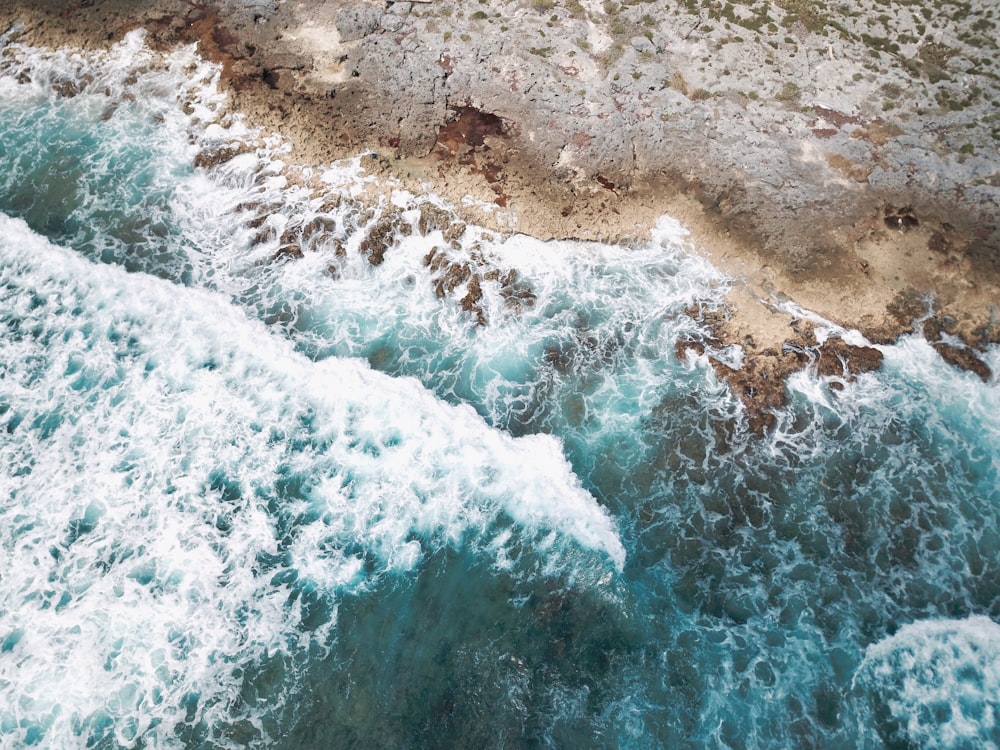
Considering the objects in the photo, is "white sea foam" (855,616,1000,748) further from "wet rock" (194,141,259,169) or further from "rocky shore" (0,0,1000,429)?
"wet rock" (194,141,259,169)

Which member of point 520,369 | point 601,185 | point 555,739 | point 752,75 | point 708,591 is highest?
point 752,75

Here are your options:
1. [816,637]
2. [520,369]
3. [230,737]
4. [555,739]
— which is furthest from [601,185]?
[230,737]

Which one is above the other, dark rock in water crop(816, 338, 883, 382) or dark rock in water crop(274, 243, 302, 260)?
dark rock in water crop(816, 338, 883, 382)

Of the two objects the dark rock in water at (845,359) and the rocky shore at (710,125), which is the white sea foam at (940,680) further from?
the dark rock in water at (845,359)

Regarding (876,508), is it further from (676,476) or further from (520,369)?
(520,369)

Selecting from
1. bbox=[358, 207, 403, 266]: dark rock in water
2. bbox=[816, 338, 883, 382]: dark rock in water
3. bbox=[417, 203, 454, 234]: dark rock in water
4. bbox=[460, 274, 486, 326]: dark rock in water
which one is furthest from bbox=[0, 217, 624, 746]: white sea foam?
bbox=[816, 338, 883, 382]: dark rock in water

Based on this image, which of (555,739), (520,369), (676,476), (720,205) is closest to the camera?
(555,739)

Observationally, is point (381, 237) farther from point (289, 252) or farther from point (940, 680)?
point (940, 680)
